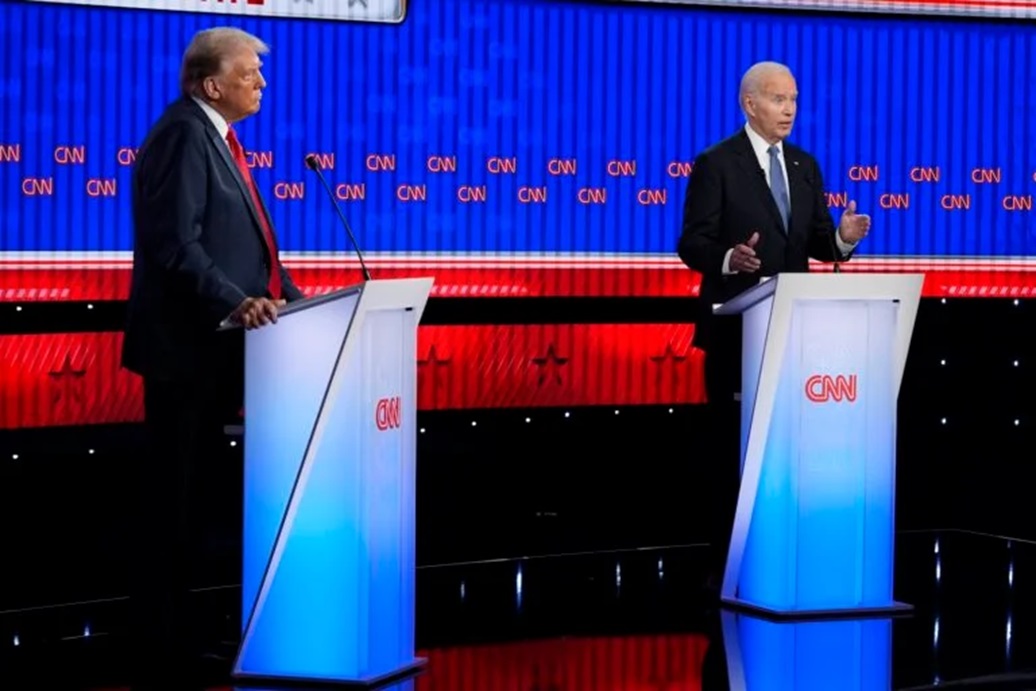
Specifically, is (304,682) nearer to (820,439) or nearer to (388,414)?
(388,414)

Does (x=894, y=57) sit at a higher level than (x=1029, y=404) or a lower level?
higher

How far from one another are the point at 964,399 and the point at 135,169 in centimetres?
366

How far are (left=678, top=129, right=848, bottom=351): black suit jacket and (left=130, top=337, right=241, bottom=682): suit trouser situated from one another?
1327 mm

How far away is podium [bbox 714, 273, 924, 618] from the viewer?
4676mm

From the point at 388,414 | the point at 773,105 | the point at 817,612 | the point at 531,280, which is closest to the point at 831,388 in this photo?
the point at 817,612

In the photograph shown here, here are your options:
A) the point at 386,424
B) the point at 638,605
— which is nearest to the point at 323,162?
the point at 638,605

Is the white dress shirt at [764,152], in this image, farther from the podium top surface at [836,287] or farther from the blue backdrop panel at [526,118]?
the blue backdrop panel at [526,118]

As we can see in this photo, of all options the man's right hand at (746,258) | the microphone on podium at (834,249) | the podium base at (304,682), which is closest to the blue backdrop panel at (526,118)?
the microphone on podium at (834,249)

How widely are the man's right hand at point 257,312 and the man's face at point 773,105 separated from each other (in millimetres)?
1677

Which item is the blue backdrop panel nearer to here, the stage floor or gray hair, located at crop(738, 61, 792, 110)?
the stage floor

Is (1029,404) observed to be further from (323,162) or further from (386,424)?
(386,424)

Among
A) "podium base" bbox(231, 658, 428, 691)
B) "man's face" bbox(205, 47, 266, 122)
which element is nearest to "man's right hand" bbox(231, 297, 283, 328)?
"man's face" bbox(205, 47, 266, 122)

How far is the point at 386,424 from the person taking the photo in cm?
404

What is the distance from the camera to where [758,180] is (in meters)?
5.22
